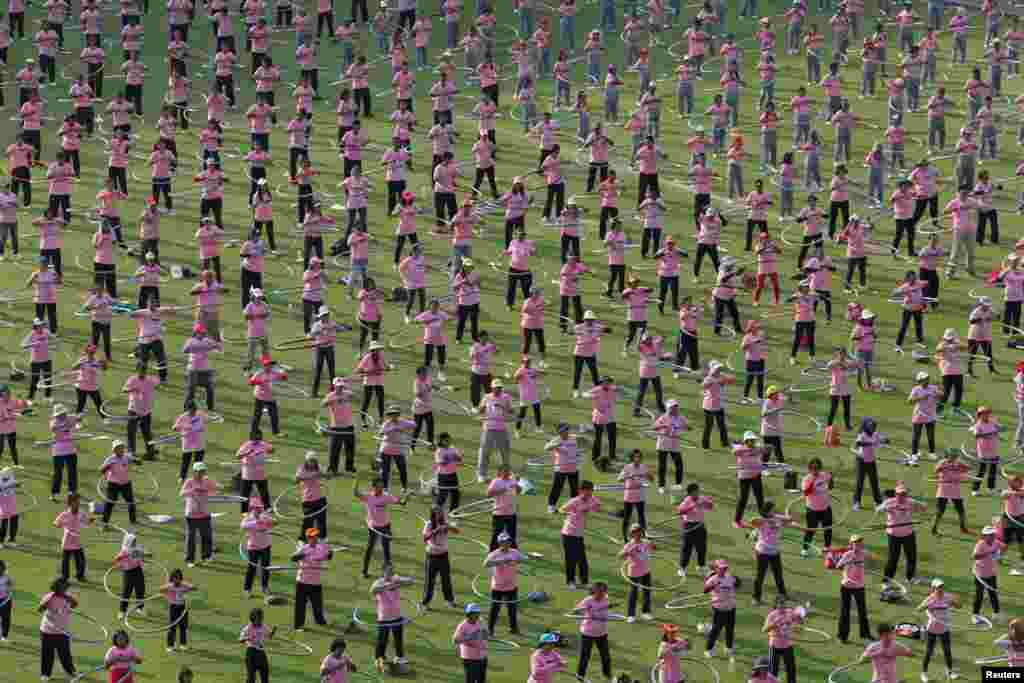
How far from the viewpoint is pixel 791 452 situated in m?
63.2

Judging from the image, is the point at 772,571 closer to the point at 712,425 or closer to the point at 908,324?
the point at 712,425

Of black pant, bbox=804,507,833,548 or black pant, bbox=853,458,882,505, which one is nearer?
black pant, bbox=804,507,833,548

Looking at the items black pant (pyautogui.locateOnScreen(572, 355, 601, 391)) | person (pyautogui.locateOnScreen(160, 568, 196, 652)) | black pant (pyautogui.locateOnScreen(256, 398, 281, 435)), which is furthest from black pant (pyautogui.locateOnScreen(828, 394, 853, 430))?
person (pyautogui.locateOnScreen(160, 568, 196, 652))

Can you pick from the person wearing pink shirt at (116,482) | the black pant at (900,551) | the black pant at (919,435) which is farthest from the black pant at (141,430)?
the black pant at (919,435)

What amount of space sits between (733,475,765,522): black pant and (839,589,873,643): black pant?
15.7ft

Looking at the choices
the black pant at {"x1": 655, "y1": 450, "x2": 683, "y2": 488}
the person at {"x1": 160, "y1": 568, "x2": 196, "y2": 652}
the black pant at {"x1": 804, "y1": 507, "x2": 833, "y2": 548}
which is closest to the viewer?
the person at {"x1": 160, "y1": 568, "x2": 196, "y2": 652}

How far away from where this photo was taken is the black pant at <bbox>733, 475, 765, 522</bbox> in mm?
59188

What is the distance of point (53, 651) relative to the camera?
5316 centimetres

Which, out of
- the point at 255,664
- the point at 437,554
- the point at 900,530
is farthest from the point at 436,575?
the point at 900,530

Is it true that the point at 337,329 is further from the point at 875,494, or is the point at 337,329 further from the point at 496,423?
the point at 875,494

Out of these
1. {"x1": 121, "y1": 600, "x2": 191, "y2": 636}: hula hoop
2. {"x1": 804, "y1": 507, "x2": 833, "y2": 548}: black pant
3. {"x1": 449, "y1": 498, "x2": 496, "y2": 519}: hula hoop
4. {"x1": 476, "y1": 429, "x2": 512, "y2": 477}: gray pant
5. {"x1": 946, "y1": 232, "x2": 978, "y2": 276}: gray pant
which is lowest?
{"x1": 121, "y1": 600, "x2": 191, "y2": 636}: hula hoop

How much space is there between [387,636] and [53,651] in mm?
6473

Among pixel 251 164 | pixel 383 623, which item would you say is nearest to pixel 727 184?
pixel 251 164

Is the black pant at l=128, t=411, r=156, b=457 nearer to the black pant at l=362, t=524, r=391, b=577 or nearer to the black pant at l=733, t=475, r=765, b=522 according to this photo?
the black pant at l=362, t=524, r=391, b=577
